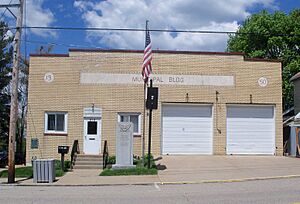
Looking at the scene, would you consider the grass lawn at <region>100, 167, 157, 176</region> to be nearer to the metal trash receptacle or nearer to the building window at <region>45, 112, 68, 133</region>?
the metal trash receptacle

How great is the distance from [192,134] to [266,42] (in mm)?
20947

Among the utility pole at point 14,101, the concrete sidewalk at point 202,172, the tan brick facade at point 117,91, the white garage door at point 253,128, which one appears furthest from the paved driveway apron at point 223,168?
the utility pole at point 14,101

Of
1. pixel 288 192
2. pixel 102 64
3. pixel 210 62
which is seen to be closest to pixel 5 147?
pixel 102 64

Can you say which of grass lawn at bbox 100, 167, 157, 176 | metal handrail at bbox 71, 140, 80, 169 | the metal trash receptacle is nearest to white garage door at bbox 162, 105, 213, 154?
metal handrail at bbox 71, 140, 80, 169

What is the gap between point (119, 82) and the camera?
25875 millimetres

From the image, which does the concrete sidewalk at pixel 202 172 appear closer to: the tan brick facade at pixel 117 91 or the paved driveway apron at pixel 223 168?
the paved driveway apron at pixel 223 168

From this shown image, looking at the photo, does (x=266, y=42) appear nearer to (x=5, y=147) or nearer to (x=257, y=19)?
(x=257, y=19)

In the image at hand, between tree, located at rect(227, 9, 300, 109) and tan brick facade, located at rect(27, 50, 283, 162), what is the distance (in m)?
16.2

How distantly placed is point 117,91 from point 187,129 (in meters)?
4.71

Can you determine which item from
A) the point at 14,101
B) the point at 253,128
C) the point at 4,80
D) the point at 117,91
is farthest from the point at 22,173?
the point at 4,80

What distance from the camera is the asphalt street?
12094mm

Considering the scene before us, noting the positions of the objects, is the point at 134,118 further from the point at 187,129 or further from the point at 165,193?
the point at 165,193

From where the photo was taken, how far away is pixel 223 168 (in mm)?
20469

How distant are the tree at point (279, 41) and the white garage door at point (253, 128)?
15630 millimetres
